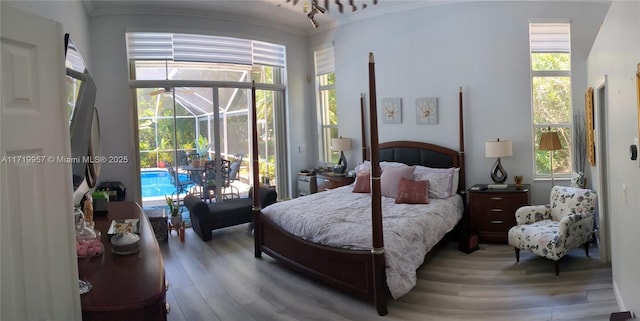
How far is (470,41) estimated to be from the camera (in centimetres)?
511

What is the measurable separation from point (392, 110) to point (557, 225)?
8.57 feet

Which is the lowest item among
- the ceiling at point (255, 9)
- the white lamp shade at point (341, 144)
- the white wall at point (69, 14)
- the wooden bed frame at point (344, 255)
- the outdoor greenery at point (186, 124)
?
the wooden bed frame at point (344, 255)

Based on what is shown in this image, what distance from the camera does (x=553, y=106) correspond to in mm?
4930

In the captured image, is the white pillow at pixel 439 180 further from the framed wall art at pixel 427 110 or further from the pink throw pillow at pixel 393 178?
the framed wall art at pixel 427 110

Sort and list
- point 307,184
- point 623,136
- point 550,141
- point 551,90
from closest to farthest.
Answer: point 623,136 < point 550,141 < point 551,90 < point 307,184

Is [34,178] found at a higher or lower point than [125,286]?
higher

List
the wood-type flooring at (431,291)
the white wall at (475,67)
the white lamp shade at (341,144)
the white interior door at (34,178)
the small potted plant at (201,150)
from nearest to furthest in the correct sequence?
Answer: the white interior door at (34,178)
the wood-type flooring at (431,291)
the white wall at (475,67)
the small potted plant at (201,150)
the white lamp shade at (341,144)

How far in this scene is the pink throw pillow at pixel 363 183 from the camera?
515 cm

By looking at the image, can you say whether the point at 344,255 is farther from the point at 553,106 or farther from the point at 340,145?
the point at 553,106

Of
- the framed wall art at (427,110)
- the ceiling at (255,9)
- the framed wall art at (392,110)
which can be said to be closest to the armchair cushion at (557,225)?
the framed wall art at (427,110)

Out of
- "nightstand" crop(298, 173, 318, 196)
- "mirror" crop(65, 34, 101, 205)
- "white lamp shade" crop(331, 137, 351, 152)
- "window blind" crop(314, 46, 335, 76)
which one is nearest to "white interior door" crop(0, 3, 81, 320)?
"mirror" crop(65, 34, 101, 205)

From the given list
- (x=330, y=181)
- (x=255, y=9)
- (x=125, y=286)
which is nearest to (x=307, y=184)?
(x=330, y=181)

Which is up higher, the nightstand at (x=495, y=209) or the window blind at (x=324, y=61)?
the window blind at (x=324, y=61)

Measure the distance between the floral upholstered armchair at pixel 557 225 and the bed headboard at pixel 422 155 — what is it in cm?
98
